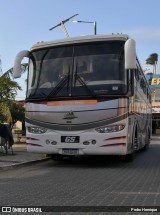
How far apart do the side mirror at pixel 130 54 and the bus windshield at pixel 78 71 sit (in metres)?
0.45

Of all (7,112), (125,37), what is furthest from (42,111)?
(7,112)

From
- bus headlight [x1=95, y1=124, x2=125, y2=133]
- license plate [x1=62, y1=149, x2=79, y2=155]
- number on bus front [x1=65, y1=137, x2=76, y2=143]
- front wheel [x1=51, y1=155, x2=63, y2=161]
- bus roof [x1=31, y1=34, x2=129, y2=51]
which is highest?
bus roof [x1=31, y1=34, x2=129, y2=51]

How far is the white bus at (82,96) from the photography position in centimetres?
1254

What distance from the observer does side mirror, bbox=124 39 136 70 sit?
40.1 ft

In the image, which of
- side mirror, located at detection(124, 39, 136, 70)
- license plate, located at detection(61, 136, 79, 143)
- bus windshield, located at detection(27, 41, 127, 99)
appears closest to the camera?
side mirror, located at detection(124, 39, 136, 70)

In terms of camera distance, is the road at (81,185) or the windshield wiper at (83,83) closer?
the road at (81,185)

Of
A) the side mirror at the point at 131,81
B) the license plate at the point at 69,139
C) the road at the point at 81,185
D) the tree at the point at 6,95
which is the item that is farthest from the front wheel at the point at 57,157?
the tree at the point at 6,95

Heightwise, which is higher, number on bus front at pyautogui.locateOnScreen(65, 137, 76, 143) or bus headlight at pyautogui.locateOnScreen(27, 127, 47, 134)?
bus headlight at pyautogui.locateOnScreen(27, 127, 47, 134)

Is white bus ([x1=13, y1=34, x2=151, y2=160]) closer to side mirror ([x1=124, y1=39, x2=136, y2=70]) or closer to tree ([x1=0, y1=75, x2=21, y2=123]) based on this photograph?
side mirror ([x1=124, y1=39, x2=136, y2=70])

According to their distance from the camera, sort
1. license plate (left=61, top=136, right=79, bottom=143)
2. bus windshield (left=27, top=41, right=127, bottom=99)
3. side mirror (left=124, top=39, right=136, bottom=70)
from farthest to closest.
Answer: license plate (left=61, top=136, right=79, bottom=143) < bus windshield (left=27, top=41, right=127, bottom=99) < side mirror (left=124, top=39, right=136, bottom=70)

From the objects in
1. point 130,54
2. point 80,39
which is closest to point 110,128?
point 130,54

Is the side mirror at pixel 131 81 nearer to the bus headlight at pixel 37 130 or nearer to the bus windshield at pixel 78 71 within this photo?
the bus windshield at pixel 78 71

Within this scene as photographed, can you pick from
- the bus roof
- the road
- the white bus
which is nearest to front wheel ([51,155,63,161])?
the road

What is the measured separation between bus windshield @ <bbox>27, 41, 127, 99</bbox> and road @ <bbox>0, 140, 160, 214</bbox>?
2312mm
